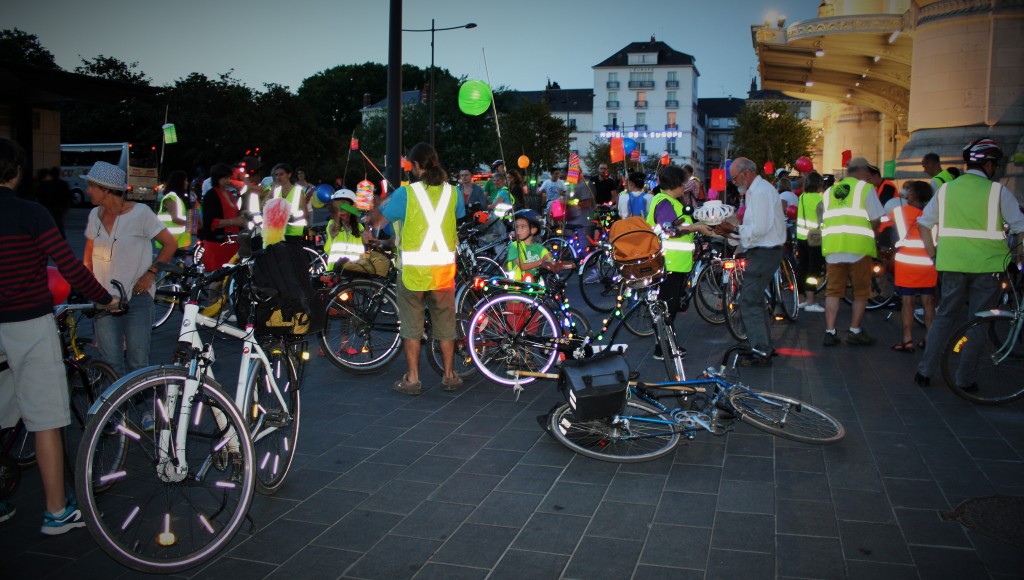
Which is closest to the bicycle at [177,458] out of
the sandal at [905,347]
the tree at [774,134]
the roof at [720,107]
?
the sandal at [905,347]

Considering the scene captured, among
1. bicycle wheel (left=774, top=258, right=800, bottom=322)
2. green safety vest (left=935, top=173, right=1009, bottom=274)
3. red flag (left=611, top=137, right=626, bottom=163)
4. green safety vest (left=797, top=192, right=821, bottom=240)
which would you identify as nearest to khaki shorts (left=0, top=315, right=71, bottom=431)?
green safety vest (left=935, top=173, right=1009, bottom=274)

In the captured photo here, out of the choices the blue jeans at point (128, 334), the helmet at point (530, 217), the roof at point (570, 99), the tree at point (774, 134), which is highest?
the roof at point (570, 99)

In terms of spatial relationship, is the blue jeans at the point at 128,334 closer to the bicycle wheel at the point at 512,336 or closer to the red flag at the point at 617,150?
the bicycle wheel at the point at 512,336

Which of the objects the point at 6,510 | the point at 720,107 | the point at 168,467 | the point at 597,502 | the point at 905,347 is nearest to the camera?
the point at 168,467

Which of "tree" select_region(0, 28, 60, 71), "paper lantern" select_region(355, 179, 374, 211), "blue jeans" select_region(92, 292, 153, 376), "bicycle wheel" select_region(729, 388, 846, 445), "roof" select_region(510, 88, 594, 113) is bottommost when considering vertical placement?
"bicycle wheel" select_region(729, 388, 846, 445)

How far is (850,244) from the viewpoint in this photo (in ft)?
28.4

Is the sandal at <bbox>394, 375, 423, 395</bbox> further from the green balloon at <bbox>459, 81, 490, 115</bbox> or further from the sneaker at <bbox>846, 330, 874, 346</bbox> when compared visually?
the green balloon at <bbox>459, 81, 490, 115</bbox>

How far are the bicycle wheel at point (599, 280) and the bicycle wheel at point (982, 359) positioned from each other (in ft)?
15.3

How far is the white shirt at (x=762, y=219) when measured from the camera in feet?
24.8

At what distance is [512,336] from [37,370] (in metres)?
3.88

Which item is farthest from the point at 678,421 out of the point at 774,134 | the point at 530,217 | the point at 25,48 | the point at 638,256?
the point at 25,48

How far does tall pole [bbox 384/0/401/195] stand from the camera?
375 inches

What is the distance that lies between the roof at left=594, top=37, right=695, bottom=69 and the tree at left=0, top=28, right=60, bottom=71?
74.0 meters

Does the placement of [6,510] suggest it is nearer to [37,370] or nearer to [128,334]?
[37,370]
